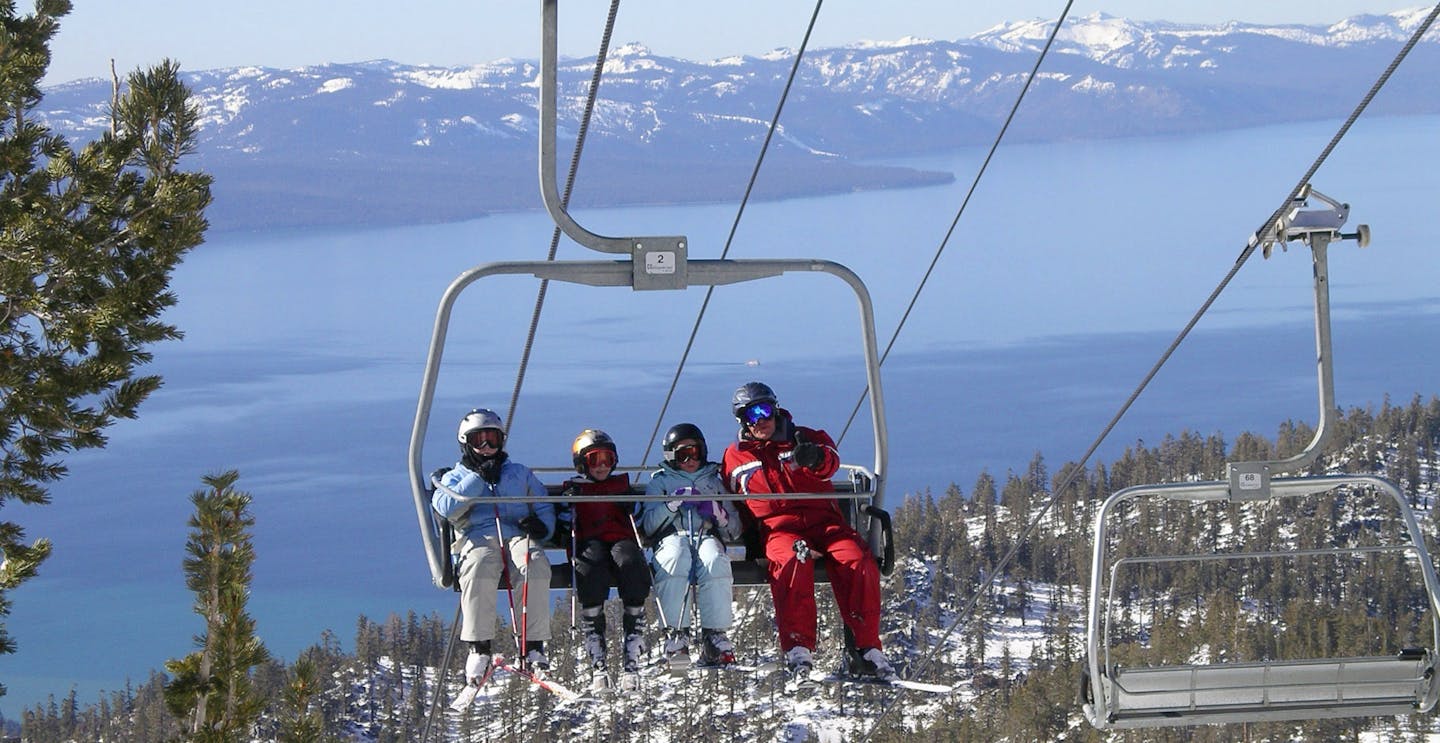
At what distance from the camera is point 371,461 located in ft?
334

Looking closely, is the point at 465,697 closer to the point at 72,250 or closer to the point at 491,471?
the point at 491,471

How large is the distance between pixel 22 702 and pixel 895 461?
160ft

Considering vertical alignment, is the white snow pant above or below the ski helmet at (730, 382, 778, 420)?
below

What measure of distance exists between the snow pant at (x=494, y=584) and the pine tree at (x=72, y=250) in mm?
4209

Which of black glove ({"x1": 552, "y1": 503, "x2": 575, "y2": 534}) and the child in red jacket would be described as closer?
the child in red jacket

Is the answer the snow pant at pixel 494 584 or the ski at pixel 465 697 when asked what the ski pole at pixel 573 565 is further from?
the ski at pixel 465 697

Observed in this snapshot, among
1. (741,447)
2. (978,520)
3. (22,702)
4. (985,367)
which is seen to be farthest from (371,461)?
(741,447)

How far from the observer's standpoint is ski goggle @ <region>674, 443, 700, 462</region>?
5285 millimetres

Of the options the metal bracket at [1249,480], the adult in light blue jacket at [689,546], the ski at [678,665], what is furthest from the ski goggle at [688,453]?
the metal bracket at [1249,480]

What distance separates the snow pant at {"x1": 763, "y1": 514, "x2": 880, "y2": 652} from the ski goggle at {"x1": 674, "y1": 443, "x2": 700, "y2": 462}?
353 mm

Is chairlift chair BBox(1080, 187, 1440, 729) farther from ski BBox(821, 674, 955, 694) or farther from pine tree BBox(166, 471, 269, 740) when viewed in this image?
pine tree BBox(166, 471, 269, 740)

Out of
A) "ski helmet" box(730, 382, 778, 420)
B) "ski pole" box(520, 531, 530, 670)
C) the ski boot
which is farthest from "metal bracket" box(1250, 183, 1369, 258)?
"ski pole" box(520, 531, 530, 670)

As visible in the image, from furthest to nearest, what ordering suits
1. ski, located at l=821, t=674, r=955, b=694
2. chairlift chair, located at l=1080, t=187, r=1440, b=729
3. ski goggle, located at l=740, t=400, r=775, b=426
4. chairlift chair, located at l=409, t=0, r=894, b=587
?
ski goggle, located at l=740, t=400, r=775, b=426 < ski, located at l=821, t=674, r=955, b=694 < chairlift chair, located at l=1080, t=187, r=1440, b=729 < chairlift chair, located at l=409, t=0, r=894, b=587

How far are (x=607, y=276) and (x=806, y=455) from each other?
120cm
